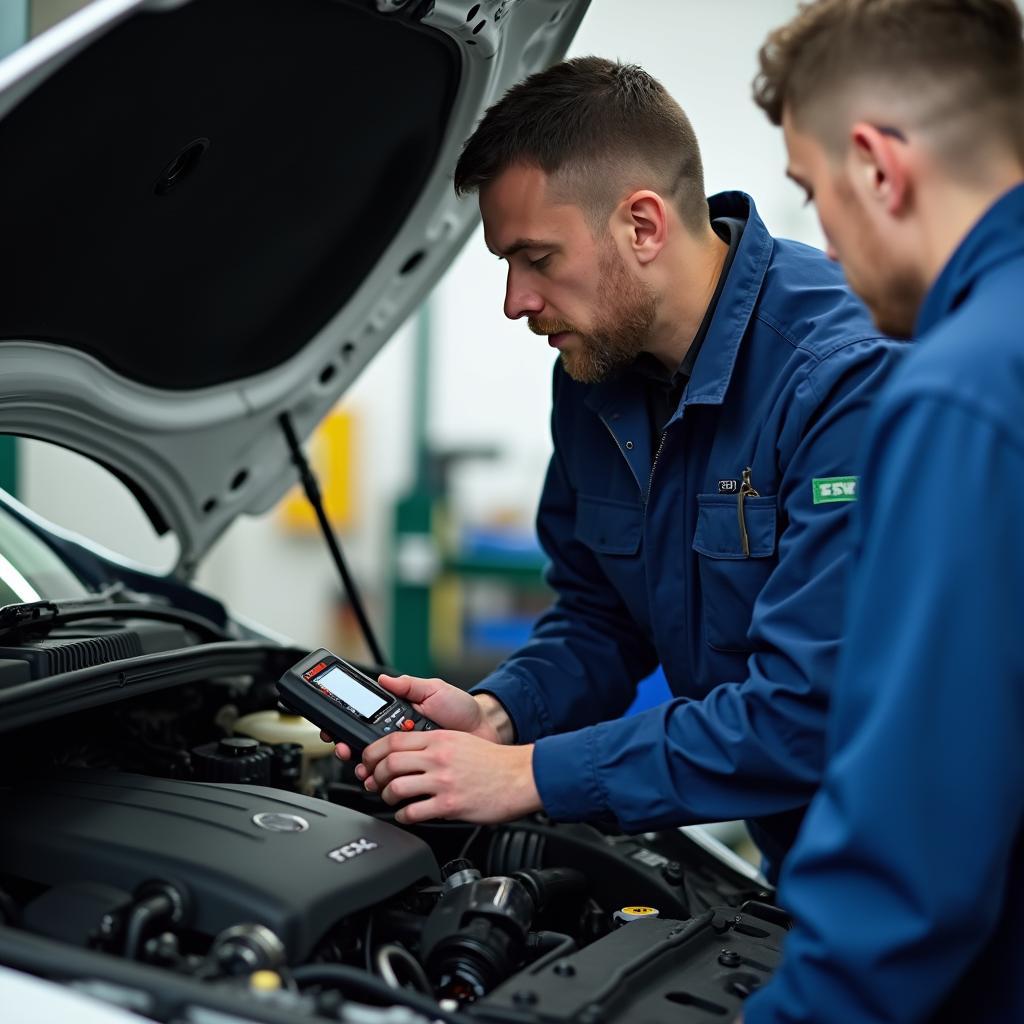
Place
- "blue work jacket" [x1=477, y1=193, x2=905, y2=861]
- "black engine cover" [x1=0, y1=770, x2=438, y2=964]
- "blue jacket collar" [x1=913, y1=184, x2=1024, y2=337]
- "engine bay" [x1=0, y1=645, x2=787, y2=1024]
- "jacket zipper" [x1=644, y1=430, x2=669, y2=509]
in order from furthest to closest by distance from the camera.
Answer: "jacket zipper" [x1=644, y1=430, x2=669, y2=509], "blue work jacket" [x1=477, y1=193, x2=905, y2=861], "black engine cover" [x1=0, y1=770, x2=438, y2=964], "engine bay" [x1=0, y1=645, x2=787, y2=1024], "blue jacket collar" [x1=913, y1=184, x2=1024, y2=337]

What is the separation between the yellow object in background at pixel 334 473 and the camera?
6.36 metres

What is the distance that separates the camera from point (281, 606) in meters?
6.63

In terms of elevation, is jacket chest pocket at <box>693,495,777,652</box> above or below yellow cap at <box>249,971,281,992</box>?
above

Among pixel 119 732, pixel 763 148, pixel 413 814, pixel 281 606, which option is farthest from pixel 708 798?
pixel 281 606

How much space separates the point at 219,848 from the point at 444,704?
488 millimetres

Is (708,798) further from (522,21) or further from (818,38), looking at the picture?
(522,21)

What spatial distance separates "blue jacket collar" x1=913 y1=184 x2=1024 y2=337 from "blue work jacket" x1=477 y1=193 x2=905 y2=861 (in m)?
0.51

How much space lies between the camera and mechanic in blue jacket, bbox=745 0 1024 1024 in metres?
0.91

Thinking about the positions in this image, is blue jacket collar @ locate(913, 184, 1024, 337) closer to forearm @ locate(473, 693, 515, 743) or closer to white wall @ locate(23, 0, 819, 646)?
forearm @ locate(473, 693, 515, 743)

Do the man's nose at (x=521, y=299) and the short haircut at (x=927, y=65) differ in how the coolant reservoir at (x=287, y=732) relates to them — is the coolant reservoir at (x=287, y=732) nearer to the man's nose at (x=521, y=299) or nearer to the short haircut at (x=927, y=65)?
the man's nose at (x=521, y=299)

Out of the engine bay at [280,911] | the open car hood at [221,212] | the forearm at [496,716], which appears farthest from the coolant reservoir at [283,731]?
the open car hood at [221,212]

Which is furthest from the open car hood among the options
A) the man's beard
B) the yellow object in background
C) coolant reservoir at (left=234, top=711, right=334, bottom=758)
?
the yellow object in background

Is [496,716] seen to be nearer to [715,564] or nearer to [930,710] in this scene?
[715,564]

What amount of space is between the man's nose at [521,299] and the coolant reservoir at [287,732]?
73 cm
